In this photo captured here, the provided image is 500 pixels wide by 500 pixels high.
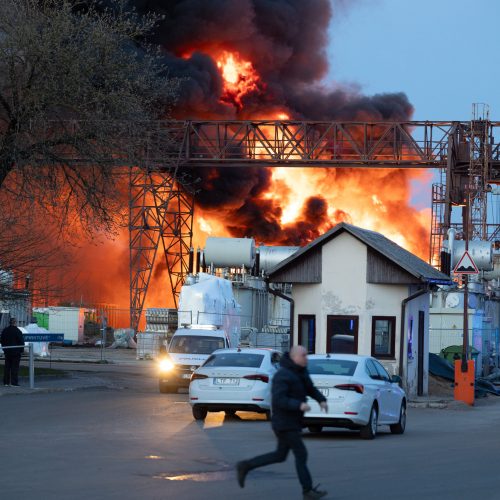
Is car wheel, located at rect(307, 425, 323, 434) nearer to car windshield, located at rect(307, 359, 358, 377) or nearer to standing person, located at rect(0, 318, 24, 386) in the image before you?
car windshield, located at rect(307, 359, 358, 377)

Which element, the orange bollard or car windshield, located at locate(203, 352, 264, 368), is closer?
car windshield, located at locate(203, 352, 264, 368)

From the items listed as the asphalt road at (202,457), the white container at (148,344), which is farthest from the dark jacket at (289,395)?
the white container at (148,344)

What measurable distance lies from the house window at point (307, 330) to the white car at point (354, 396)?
12.0 meters

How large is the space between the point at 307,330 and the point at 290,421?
21.9 meters

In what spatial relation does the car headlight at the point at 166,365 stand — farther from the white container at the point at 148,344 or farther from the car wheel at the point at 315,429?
the white container at the point at 148,344

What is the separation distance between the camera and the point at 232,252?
6256 cm

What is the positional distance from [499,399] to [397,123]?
32.5 meters

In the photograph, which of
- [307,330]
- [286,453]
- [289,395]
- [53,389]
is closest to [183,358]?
[53,389]

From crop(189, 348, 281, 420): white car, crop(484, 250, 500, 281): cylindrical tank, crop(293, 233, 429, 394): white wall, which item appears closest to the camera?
crop(189, 348, 281, 420): white car

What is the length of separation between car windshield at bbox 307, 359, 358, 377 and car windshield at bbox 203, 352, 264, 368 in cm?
308

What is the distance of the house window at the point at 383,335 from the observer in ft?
108

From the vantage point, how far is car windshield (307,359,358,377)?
20297 mm

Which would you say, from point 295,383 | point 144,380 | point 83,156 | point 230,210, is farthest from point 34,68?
point 230,210

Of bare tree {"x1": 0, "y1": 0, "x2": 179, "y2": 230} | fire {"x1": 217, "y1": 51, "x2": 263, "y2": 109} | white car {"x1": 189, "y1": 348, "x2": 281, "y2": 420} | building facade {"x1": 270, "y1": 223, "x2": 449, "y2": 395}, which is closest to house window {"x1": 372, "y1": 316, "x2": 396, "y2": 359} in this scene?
building facade {"x1": 270, "y1": 223, "x2": 449, "y2": 395}
